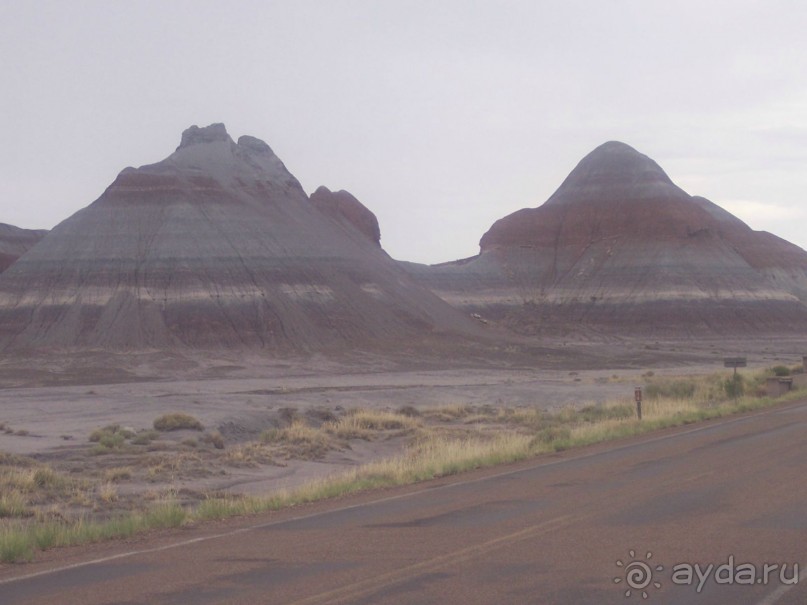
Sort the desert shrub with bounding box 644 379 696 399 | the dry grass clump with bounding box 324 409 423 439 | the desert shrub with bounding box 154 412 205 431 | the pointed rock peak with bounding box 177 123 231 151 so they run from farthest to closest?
the pointed rock peak with bounding box 177 123 231 151, the desert shrub with bounding box 644 379 696 399, the desert shrub with bounding box 154 412 205 431, the dry grass clump with bounding box 324 409 423 439

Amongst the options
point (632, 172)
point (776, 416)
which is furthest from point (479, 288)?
point (776, 416)

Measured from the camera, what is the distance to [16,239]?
382 ft

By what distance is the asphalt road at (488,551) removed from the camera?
8086mm

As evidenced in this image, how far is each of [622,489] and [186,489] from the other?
344 inches

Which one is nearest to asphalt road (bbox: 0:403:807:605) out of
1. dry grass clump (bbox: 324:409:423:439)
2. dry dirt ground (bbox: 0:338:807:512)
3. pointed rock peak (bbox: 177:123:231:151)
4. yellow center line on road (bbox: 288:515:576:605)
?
yellow center line on road (bbox: 288:515:576:605)

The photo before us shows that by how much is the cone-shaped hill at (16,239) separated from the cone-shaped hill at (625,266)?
44.6 metres

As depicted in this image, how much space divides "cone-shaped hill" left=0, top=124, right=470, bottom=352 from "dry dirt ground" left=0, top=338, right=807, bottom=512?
5471 millimetres

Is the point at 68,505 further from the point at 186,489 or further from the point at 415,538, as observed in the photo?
the point at 415,538

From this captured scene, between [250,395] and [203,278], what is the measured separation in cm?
4401

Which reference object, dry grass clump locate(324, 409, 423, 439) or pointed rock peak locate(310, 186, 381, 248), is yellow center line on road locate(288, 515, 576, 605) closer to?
dry grass clump locate(324, 409, 423, 439)

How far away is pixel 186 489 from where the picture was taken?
62.5ft

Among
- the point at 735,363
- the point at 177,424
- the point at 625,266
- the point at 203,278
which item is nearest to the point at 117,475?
the point at 177,424

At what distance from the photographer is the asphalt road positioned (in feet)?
26.5

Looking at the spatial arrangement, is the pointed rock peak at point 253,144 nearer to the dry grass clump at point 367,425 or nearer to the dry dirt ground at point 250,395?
the dry dirt ground at point 250,395
